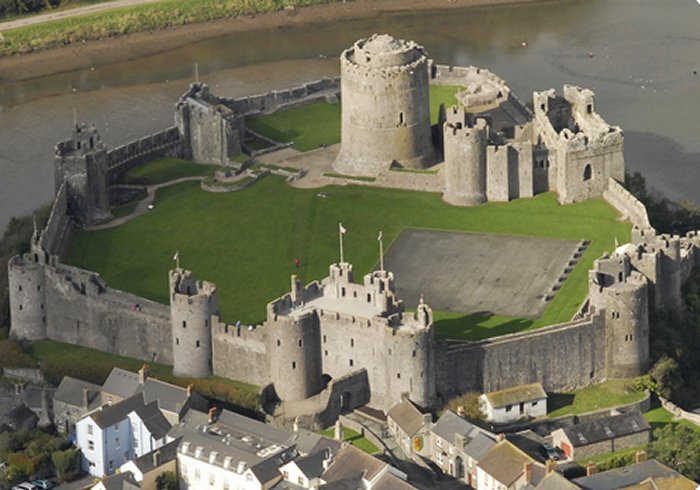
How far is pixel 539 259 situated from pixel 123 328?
57.0 ft

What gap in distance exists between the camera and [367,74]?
11588cm

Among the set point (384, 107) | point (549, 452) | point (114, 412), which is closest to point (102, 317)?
point (114, 412)

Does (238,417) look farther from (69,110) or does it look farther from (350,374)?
(69,110)

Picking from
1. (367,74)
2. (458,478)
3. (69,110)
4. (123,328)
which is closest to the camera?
(458,478)

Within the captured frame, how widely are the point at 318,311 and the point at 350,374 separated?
2603 millimetres

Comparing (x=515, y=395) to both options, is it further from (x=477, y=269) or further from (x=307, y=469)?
(x=477, y=269)

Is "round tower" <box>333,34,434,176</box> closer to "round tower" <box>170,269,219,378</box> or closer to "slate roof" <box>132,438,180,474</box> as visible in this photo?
"round tower" <box>170,269,219,378</box>

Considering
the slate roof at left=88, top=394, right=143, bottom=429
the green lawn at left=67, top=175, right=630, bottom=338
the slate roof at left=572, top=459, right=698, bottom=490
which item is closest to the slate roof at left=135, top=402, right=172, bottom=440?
the slate roof at left=88, top=394, right=143, bottom=429

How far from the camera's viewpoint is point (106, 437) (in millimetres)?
95875

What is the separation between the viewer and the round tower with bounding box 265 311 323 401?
97938 mm

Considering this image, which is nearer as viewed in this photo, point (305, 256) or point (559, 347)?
point (559, 347)

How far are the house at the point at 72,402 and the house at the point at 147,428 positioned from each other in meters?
2.70

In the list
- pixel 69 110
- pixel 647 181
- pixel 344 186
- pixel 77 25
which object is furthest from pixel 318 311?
pixel 77 25

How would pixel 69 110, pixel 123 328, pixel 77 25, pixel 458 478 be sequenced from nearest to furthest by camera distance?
1. pixel 458 478
2. pixel 123 328
3. pixel 69 110
4. pixel 77 25
